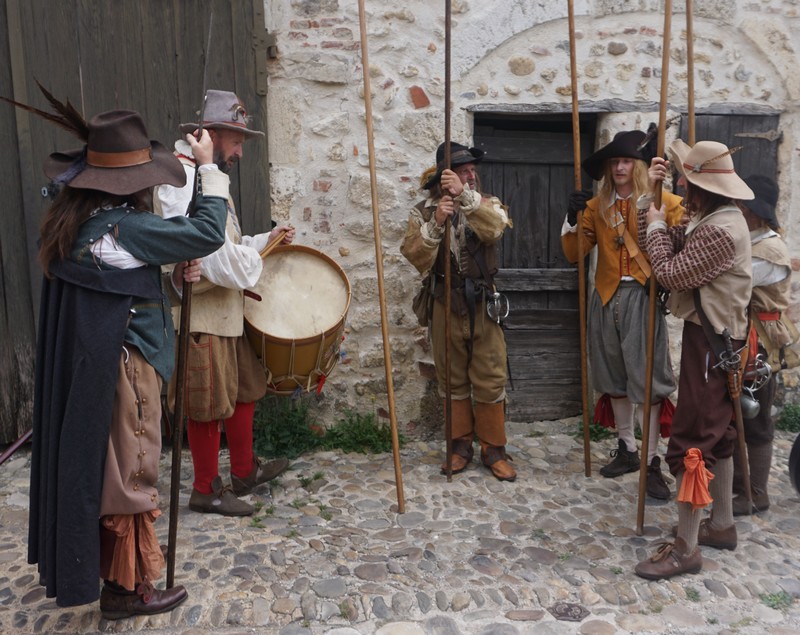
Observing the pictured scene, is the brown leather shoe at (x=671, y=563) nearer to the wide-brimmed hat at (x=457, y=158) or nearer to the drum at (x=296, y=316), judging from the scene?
the drum at (x=296, y=316)

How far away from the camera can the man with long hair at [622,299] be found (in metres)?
3.67

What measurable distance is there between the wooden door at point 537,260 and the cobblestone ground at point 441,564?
34.3 inches

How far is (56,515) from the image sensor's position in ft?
A: 7.85

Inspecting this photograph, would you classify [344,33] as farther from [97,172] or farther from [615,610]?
[615,610]

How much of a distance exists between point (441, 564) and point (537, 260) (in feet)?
7.59

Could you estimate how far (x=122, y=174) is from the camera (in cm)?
238

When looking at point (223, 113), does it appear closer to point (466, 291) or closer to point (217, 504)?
point (466, 291)

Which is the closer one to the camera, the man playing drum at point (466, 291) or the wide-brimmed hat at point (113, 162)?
the wide-brimmed hat at point (113, 162)

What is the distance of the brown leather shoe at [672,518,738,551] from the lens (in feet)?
10.2

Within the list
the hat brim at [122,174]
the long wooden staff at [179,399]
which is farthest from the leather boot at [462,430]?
the hat brim at [122,174]

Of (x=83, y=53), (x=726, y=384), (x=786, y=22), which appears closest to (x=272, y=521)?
(x=726, y=384)

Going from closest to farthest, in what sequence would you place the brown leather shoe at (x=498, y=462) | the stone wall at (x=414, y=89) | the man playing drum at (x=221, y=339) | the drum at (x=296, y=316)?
the man playing drum at (x=221, y=339) → the drum at (x=296, y=316) → the brown leather shoe at (x=498, y=462) → the stone wall at (x=414, y=89)

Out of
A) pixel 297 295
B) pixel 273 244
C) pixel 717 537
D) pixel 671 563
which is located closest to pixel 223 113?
pixel 273 244

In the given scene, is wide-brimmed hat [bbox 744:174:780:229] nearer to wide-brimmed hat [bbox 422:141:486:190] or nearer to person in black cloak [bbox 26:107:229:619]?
wide-brimmed hat [bbox 422:141:486:190]
